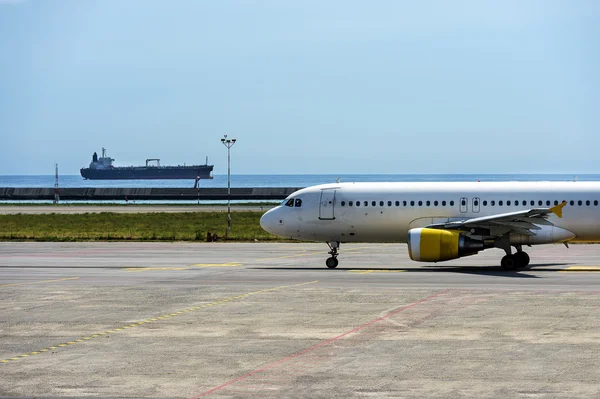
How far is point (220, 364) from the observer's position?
1692cm

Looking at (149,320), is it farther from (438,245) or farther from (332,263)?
(332,263)

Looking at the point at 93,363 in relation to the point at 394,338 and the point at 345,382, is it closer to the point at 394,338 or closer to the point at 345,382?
the point at 345,382

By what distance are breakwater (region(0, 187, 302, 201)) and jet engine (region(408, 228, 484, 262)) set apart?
116783 millimetres

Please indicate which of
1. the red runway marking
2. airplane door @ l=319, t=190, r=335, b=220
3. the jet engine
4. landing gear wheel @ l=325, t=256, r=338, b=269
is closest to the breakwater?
airplane door @ l=319, t=190, r=335, b=220

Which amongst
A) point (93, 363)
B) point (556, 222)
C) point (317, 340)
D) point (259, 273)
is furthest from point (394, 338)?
point (556, 222)

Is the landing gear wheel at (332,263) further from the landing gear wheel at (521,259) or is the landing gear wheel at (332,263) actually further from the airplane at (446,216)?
the landing gear wheel at (521,259)

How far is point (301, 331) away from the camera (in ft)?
67.6

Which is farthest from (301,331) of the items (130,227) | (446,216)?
(130,227)

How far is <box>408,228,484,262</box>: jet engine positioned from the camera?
34500mm

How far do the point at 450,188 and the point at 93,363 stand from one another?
23.5 m

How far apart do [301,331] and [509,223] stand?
56.0ft

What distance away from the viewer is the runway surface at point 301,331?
15172mm

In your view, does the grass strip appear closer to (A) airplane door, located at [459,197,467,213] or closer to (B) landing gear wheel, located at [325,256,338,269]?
(B) landing gear wheel, located at [325,256,338,269]

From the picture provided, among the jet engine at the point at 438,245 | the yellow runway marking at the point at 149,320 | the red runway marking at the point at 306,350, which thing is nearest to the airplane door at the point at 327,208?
the jet engine at the point at 438,245
